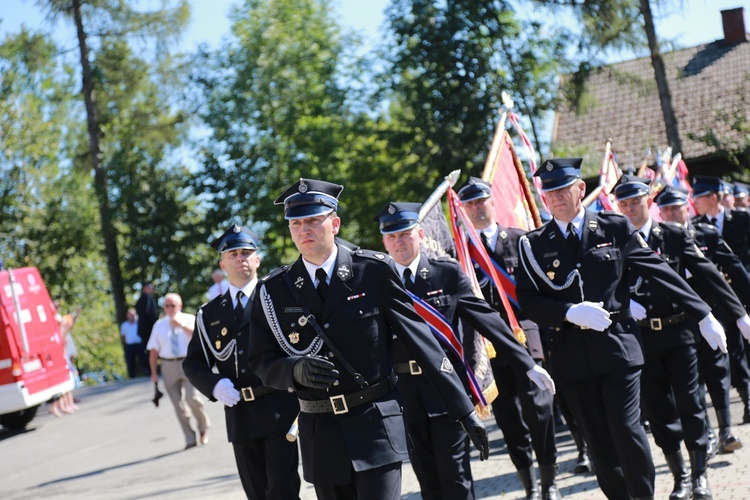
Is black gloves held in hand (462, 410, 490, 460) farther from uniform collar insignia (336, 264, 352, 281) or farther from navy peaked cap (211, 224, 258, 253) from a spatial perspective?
navy peaked cap (211, 224, 258, 253)

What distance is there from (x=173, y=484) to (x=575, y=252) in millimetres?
6596

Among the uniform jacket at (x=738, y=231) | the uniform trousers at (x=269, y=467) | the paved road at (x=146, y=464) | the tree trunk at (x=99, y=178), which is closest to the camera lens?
the uniform trousers at (x=269, y=467)

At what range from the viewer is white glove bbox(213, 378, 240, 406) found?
7.35 m

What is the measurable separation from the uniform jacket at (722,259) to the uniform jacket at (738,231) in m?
2.27

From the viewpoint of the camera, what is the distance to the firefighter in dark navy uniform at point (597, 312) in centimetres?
675

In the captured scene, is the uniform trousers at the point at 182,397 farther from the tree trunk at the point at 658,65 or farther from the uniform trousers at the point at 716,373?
the tree trunk at the point at 658,65

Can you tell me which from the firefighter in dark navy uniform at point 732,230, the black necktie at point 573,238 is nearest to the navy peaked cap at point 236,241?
the black necktie at point 573,238

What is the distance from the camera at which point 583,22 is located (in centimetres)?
2703

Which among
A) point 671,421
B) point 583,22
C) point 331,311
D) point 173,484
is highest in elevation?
point 583,22

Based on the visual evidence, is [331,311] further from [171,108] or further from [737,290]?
[171,108]

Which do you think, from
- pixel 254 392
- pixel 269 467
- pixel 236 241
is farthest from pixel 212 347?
pixel 269 467

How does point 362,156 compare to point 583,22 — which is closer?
point 583,22

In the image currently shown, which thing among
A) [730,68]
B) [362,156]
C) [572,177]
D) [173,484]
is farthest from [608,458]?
[730,68]

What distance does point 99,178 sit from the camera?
116 feet
